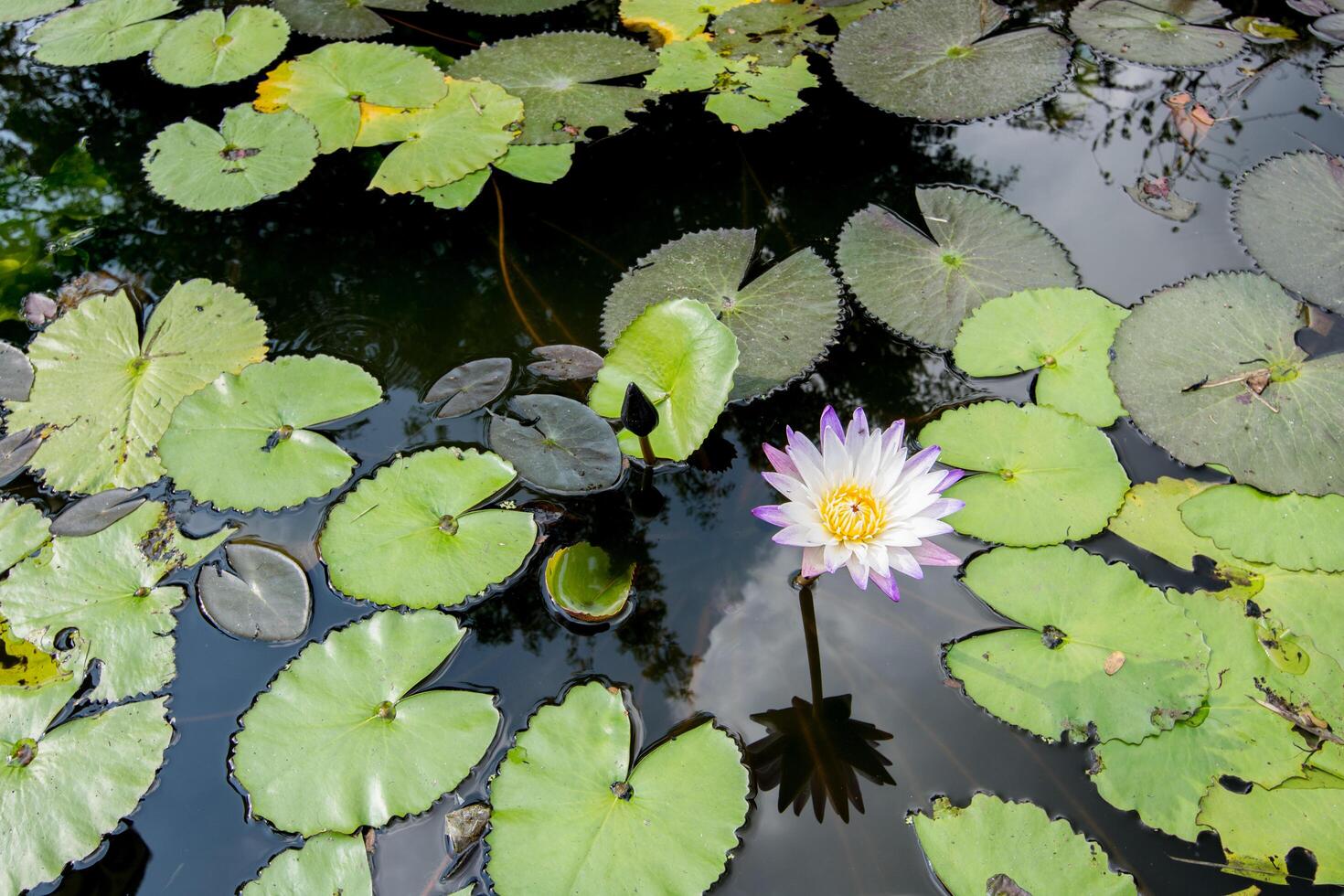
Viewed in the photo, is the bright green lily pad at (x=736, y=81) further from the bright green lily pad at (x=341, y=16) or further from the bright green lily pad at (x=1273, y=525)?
the bright green lily pad at (x=1273, y=525)

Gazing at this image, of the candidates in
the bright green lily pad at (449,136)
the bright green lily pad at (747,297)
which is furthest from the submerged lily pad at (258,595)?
the bright green lily pad at (449,136)

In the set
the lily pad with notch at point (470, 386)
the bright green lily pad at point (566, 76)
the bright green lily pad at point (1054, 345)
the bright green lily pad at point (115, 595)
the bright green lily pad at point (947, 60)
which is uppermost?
the bright green lily pad at point (947, 60)

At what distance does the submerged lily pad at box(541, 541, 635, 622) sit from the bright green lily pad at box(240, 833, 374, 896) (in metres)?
0.75

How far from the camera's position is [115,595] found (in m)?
2.39

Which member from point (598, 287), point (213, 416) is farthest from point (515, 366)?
point (213, 416)

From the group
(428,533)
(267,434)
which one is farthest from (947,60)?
(267,434)

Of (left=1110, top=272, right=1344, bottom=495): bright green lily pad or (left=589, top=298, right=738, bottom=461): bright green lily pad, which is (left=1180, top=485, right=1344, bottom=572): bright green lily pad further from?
(left=589, top=298, right=738, bottom=461): bright green lily pad

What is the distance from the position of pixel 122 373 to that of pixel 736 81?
2751mm

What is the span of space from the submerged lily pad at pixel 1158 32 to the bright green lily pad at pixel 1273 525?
7.65ft

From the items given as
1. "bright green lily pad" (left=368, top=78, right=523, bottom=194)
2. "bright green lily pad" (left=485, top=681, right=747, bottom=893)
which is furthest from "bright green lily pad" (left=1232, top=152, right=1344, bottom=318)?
"bright green lily pad" (left=368, top=78, right=523, bottom=194)

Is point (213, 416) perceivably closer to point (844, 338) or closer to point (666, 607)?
point (666, 607)

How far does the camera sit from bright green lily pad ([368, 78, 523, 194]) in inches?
136

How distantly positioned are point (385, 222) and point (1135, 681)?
3098 millimetres

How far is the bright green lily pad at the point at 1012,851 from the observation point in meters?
1.88
